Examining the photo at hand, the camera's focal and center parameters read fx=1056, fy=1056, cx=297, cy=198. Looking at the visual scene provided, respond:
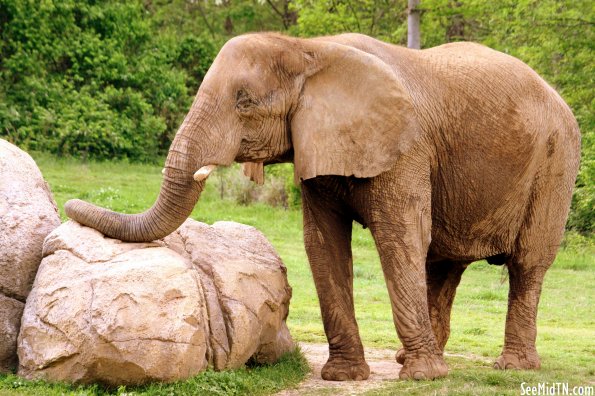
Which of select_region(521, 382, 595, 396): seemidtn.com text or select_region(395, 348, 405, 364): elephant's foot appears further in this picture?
select_region(395, 348, 405, 364): elephant's foot

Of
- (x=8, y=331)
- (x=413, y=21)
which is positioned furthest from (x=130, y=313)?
(x=413, y=21)

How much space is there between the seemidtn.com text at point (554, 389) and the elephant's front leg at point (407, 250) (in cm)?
72

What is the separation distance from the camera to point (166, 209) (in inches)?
309

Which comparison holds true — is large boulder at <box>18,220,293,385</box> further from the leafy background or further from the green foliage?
the green foliage

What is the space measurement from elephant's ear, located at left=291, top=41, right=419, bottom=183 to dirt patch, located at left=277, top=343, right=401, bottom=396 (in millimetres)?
1672

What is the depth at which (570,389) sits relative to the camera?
8.49 meters

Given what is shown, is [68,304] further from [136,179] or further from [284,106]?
[136,179]

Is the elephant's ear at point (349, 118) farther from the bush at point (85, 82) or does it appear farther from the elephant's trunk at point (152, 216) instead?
the bush at point (85, 82)

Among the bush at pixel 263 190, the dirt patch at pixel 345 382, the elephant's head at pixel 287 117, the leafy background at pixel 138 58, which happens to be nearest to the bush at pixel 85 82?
the leafy background at pixel 138 58

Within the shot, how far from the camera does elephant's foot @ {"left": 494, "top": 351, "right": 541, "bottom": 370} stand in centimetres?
939

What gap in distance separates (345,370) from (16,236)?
2.89 m

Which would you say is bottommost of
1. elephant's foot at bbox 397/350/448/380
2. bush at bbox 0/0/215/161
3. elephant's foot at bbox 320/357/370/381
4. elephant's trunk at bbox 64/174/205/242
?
elephant's foot at bbox 320/357/370/381

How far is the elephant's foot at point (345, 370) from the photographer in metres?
8.78

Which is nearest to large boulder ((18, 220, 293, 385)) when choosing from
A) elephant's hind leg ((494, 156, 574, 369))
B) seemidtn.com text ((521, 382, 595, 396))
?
seemidtn.com text ((521, 382, 595, 396))
